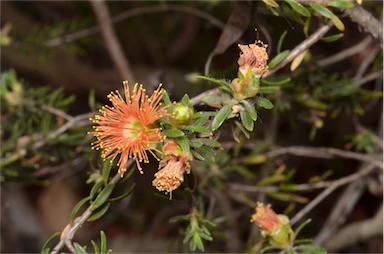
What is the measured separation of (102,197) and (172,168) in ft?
0.52

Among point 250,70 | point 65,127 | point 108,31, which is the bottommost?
point 250,70

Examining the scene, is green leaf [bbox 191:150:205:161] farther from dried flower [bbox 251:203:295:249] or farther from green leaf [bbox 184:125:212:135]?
dried flower [bbox 251:203:295:249]

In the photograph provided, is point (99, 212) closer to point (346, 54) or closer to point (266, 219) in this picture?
point (266, 219)

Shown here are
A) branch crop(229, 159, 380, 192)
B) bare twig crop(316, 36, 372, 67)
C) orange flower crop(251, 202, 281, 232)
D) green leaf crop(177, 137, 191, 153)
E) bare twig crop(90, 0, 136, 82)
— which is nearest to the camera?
green leaf crop(177, 137, 191, 153)

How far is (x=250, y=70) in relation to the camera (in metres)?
0.88

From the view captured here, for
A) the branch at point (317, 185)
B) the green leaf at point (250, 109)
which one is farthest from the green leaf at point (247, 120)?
the branch at point (317, 185)

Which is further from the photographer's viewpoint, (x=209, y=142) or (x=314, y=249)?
(x=314, y=249)

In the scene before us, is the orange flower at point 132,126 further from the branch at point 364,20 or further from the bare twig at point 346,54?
the bare twig at point 346,54

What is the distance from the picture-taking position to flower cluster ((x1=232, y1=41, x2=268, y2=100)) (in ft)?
2.86

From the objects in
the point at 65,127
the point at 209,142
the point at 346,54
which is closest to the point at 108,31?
the point at 65,127

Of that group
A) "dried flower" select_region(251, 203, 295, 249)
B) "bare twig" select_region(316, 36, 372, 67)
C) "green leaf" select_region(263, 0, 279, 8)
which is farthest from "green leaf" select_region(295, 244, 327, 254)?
"bare twig" select_region(316, 36, 372, 67)

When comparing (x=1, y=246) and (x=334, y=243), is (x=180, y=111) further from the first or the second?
(x=1, y=246)

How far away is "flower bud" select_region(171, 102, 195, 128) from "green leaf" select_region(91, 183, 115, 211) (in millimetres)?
181

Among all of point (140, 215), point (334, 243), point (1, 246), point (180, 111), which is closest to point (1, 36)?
point (1, 246)
